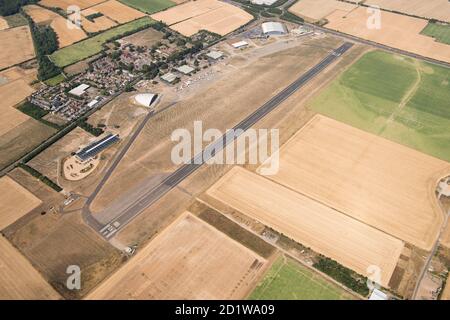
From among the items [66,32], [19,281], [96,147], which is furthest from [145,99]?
[66,32]

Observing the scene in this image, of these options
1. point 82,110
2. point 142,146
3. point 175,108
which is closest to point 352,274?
point 142,146

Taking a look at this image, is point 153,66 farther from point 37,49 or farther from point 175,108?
point 37,49

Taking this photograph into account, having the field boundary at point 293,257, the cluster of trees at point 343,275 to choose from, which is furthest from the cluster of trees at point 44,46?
the cluster of trees at point 343,275

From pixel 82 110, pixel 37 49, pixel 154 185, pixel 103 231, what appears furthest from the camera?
pixel 37 49

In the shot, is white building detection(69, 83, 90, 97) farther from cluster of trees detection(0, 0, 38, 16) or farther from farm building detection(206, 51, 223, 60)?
cluster of trees detection(0, 0, 38, 16)

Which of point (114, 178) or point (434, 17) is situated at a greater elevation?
point (434, 17)

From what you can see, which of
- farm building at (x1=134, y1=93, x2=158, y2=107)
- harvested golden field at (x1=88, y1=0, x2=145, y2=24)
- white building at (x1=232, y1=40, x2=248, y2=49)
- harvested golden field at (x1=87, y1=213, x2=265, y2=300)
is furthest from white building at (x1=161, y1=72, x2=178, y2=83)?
harvested golden field at (x1=87, y1=213, x2=265, y2=300)

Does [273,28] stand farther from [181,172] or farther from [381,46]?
[181,172]
